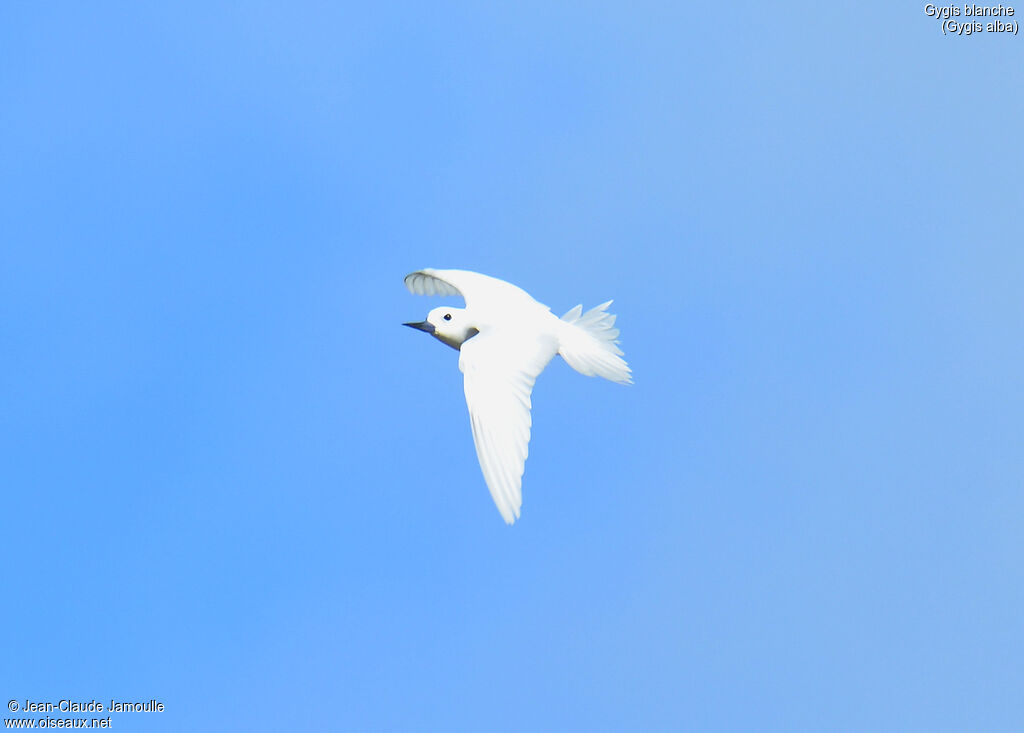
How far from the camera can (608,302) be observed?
1123cm

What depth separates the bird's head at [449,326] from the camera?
11.0 meters

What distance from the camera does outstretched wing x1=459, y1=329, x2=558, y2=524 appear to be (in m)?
8.70

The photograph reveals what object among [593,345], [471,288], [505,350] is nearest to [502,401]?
[505,350]

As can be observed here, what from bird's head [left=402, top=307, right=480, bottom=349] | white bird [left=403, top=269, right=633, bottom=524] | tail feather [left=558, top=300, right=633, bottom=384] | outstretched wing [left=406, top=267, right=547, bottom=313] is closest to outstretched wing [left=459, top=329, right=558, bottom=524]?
white bird [left=403, top=269, right=633, bottom=524]

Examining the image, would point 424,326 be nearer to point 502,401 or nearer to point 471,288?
point 471,288

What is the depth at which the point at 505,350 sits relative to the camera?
10039 millimetres

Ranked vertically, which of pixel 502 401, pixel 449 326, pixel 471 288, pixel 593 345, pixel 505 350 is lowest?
pixel 502 401

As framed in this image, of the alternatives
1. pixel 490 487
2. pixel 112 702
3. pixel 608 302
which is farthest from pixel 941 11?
pixel 112 702

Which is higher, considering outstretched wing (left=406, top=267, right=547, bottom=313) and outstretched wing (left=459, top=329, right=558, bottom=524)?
outstretched wing (left=406, top=267, right=547, bottom=313)

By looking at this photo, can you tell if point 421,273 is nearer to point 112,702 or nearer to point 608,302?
point 608,302

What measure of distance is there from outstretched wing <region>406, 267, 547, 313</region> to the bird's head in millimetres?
230

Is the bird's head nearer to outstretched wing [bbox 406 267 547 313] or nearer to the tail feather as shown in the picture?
outstretched wing [bbox 406 267 547 313]

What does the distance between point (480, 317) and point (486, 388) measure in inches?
65.8

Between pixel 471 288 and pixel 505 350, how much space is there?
77.4 inches
